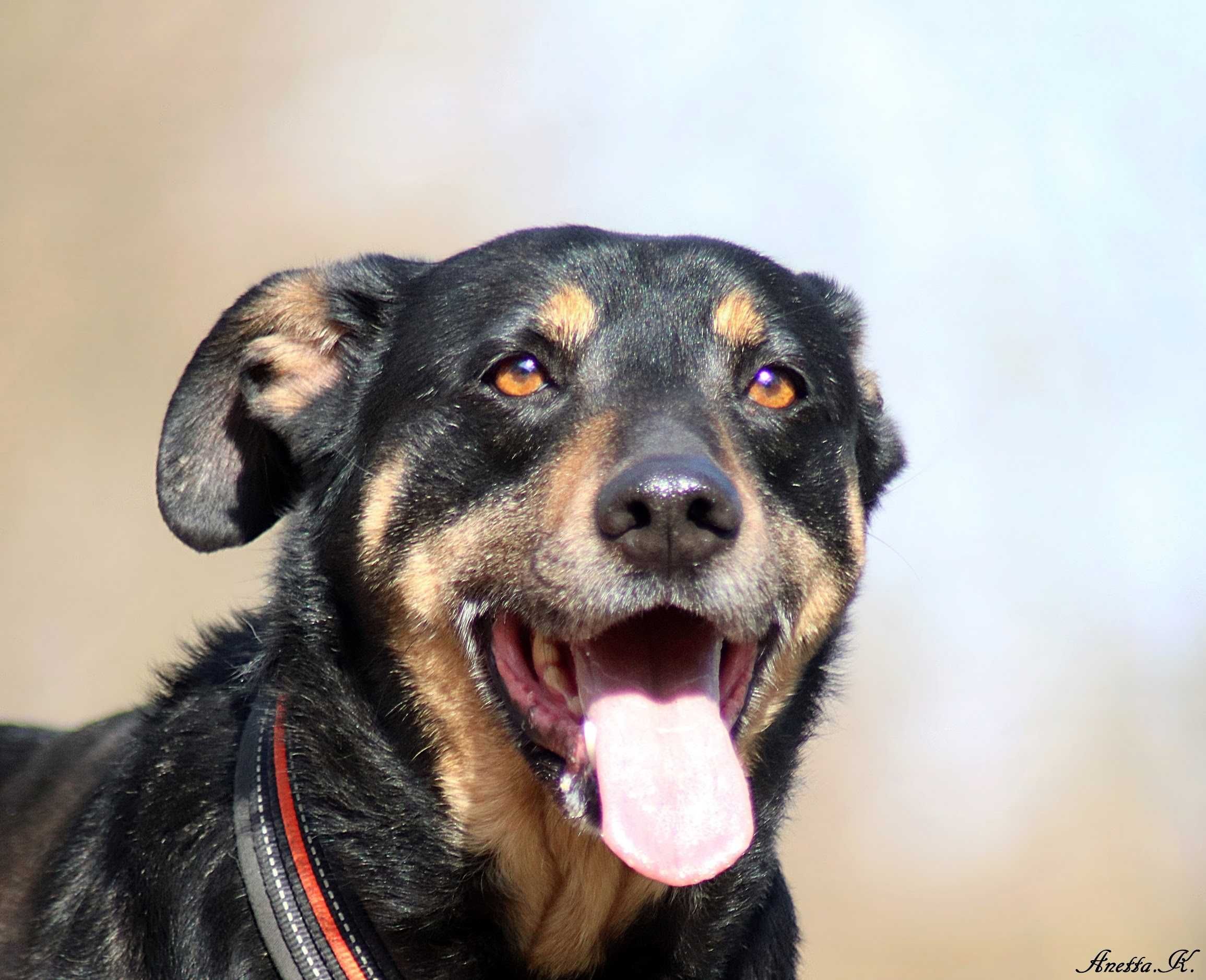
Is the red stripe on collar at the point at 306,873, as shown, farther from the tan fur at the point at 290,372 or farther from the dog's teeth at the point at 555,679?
the tan fur at the point at 290,372

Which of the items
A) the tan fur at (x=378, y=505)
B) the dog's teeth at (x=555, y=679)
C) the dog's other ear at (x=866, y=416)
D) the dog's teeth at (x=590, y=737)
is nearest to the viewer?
the dog's teeth at (x=590, y=737)

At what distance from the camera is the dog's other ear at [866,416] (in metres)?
3.67

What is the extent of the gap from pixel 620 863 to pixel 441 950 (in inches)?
16.7

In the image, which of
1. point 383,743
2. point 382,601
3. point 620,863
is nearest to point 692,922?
point 620,863

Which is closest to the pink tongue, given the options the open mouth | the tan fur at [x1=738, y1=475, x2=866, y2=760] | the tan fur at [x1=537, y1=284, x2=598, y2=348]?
the open mouth

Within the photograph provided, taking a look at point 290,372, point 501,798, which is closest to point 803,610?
point 501,798

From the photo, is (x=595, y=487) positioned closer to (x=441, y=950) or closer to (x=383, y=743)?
(x=383, y=743)

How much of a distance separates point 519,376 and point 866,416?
1.13 metres

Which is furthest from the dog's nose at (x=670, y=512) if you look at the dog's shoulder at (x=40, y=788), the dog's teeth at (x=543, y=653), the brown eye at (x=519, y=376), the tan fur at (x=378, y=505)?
the dog's shoulder at (x=40, y=788)

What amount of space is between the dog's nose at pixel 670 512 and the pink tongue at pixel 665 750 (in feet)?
0.87

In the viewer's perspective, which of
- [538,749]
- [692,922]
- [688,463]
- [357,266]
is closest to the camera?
[688,463]

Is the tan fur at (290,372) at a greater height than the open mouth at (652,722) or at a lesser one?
greater

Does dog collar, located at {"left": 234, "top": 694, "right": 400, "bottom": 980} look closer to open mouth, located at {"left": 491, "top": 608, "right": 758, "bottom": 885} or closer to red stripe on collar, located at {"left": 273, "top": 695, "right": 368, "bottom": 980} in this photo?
red stripe on collar, located at {"left": 273, "top": 695, "right": 368, "bottom": 980}

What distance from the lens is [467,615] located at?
2883mm
